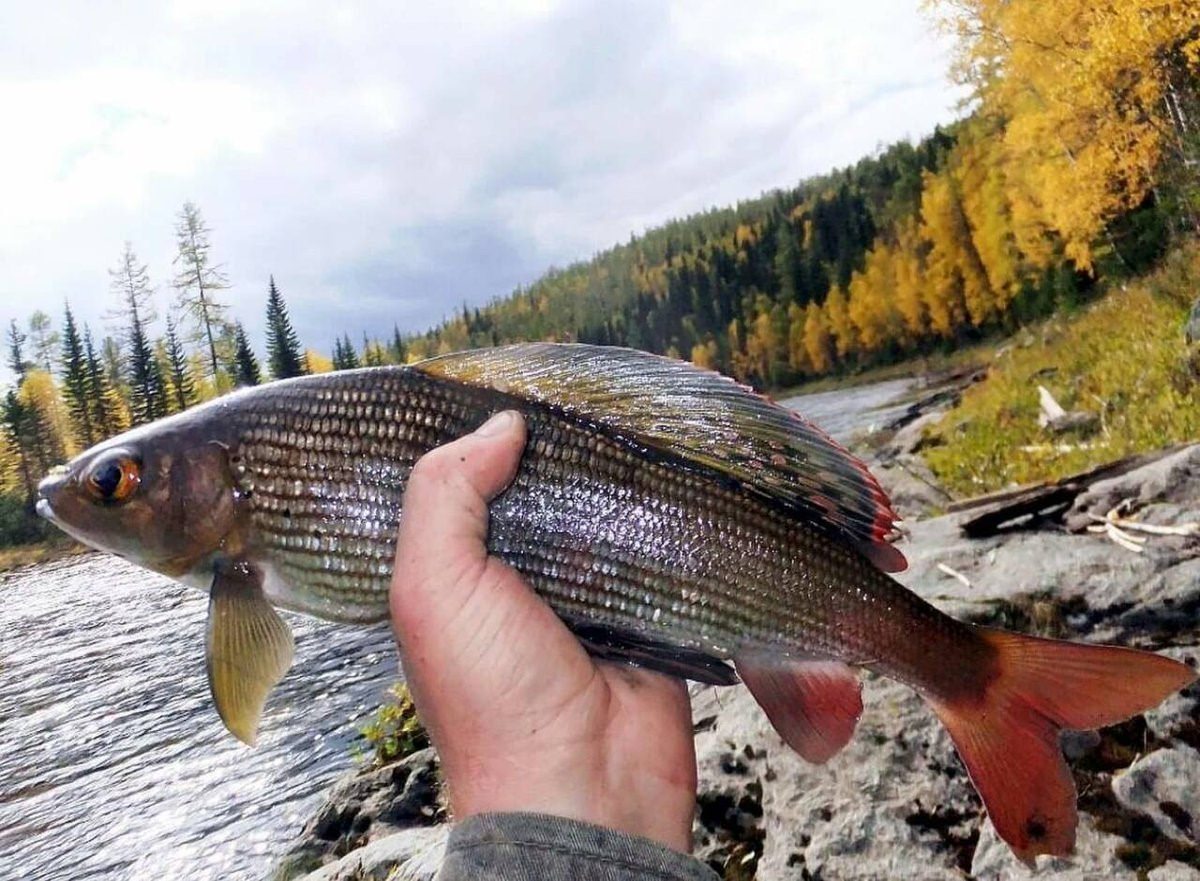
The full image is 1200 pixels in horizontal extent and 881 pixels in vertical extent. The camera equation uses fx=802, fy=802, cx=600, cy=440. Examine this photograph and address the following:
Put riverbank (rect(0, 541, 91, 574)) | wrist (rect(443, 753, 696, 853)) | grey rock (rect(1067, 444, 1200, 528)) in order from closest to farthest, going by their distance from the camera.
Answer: wrist (rect(443, 753, 696, 853)), grey rock (rect(1067, 444, 1200, 528)), riverbank (rect(0, 541, 91, 574))

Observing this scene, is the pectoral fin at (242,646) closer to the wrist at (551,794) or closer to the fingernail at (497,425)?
the wrist at (551,794)

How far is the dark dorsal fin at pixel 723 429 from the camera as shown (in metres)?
2.84

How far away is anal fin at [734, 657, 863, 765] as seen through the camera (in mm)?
2791

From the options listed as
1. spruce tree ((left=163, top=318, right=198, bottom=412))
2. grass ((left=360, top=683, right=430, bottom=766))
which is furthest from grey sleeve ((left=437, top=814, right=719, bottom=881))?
spruce tree ((left=163, top=318, right=198, bottom=412))

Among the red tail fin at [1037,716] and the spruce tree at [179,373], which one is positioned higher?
the spruce tree at [179,373]

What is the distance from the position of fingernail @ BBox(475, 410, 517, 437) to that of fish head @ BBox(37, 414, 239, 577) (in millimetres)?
930

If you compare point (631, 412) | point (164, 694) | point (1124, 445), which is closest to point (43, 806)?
point (164, 694)

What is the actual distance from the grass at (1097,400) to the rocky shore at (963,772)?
6.05 metres

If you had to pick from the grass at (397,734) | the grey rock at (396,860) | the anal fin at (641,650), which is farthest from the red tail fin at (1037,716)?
the grass at (397,734)

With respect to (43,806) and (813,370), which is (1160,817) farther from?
(813,370)

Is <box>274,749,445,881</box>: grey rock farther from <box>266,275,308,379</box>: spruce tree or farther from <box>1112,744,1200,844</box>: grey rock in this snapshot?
<box>266,275,308,379</box>: spruce tree

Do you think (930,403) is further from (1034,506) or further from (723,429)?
(723,429)

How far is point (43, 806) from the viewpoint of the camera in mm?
12070

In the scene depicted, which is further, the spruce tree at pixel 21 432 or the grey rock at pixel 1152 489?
the spruce tree at pixel 21 432
